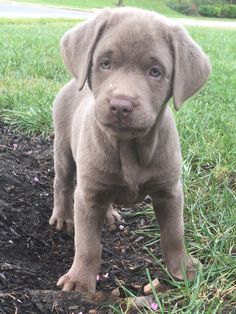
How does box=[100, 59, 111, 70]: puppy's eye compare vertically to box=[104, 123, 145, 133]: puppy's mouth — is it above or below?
above

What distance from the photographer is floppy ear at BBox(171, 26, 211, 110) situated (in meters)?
Answer: 3.16

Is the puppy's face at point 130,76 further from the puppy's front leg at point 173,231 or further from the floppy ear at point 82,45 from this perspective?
the puppy's front leg at point 173,231

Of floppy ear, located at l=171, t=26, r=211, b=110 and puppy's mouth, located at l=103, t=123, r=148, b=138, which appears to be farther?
floppy ear, located at l=171, t=26, r=211, b=110

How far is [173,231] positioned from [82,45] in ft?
3.94

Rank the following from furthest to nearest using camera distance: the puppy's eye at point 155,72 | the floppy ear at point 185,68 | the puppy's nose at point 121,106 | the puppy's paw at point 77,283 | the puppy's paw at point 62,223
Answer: the puppy's paw at point 62,223
the puppy's paw at point 77,283
the floppy ear at point 185,68
the puppy's eye at point 155,72
the puppy's nose at point 121,106

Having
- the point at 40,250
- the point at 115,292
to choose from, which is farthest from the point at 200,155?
the point at 115,292

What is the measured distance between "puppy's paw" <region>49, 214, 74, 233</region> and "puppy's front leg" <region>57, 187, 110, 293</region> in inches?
33.0

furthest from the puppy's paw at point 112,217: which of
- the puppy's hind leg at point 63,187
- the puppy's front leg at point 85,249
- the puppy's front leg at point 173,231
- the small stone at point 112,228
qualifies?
the puppy's front leg at point 85,249

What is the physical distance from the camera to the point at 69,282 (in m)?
3.39

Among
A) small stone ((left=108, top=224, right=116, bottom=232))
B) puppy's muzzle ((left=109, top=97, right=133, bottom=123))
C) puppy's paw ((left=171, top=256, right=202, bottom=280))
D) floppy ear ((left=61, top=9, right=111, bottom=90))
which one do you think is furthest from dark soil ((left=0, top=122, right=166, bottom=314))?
floppy ear ((left=61, top=9, right=111, bottom=90))

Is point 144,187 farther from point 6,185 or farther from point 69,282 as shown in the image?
point 6,185

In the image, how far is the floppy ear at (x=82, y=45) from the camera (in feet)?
10.5

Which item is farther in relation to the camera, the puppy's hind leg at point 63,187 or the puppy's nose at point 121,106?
the puppy's hind leg at point 63,187

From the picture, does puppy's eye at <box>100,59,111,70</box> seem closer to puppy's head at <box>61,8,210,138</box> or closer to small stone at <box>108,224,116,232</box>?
puppy's head at <box>61,8,210,138</box>
